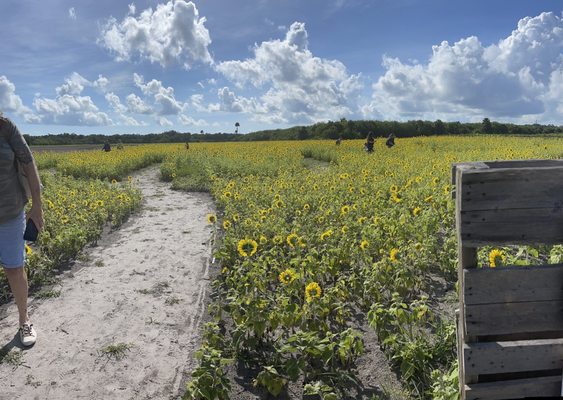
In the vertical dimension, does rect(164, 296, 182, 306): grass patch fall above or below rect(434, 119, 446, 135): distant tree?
below

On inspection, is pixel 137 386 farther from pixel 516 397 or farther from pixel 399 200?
pixel 399 200

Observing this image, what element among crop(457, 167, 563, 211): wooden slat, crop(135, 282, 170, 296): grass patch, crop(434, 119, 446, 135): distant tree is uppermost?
crop(434, 119, 446, 135): distant tree

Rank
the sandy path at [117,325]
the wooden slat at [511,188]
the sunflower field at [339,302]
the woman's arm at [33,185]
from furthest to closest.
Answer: the woman's arm at [33,185] < the sandy path at [117,325] < the sunflower field at [339,302] < the wooden slat at [511,188]

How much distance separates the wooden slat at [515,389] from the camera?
2201mm

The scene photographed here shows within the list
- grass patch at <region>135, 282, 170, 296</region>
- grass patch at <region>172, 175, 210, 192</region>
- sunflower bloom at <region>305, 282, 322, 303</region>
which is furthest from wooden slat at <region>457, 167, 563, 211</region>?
grass patch at <region>172, 175, 210, 192</region>

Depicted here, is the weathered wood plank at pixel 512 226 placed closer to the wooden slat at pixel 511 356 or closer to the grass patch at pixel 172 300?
the wooden slat at pixel 511 356

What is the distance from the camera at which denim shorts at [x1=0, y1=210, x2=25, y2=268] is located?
3.86 meters

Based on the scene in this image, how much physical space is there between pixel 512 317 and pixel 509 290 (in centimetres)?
15

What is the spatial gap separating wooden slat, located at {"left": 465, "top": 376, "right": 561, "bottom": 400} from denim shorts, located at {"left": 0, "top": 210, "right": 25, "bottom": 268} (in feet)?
12.3

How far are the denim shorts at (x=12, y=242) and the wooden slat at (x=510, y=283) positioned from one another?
12.2ft

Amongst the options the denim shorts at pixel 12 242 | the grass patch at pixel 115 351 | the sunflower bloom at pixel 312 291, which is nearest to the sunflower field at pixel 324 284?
the sunflower bloom at pixel 312 291

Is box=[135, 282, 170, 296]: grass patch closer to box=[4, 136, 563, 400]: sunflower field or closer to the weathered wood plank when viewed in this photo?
box=[4, 136, 563, 400]: sunflower field

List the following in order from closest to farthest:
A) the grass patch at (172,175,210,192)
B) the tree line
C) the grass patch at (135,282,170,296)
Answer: the grass patch at (135,282,170,296), the grass patch at (172,175,210,192), the tree line

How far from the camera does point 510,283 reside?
6.84 ft
